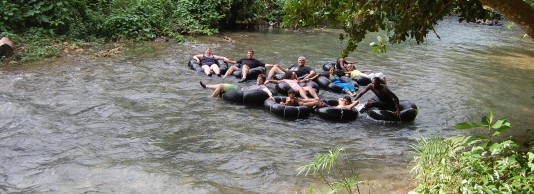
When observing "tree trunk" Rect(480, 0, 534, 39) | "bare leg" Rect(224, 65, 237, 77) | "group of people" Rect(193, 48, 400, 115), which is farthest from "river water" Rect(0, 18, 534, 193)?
"tree trunk" Rect(480, 0, 534, 39)

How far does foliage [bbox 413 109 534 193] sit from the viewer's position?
3.84m

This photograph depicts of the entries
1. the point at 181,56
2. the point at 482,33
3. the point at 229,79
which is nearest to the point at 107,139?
the point at 229,79

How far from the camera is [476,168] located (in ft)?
13.6

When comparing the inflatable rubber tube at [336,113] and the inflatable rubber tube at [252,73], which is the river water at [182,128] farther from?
the inflatable rubber tube at [252,73]

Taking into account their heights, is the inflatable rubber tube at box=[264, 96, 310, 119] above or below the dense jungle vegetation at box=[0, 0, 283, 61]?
below

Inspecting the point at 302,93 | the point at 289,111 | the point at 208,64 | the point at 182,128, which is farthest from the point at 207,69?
the point at 182,128

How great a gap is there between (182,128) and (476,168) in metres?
5.47

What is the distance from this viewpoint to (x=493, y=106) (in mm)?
10914

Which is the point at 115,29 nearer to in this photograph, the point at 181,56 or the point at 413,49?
the point at 181,56

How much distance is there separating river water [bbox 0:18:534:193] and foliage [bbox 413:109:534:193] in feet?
4.26

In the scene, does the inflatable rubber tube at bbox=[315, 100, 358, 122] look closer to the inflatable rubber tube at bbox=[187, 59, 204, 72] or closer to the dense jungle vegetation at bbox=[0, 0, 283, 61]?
the inflatable rubber tube at bbox=[187, 59, 204, 72]

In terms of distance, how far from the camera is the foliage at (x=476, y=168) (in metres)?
3.84

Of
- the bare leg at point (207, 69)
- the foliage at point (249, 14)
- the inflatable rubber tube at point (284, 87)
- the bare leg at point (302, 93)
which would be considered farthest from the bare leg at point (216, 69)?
the foliage at point (249, 14)

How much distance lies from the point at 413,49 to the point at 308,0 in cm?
1416
